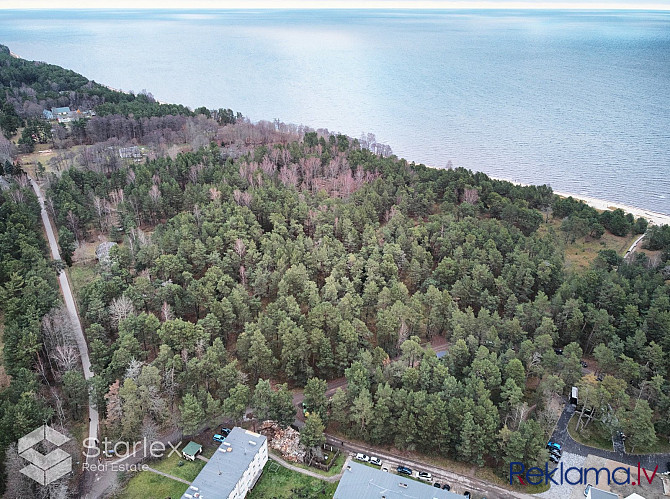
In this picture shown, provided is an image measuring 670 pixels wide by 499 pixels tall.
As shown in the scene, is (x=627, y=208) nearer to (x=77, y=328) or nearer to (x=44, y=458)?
(x=77, y=328)

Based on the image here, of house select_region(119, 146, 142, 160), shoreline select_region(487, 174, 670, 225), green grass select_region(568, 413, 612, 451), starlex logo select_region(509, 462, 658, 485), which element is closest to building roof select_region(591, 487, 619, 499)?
starlex logo select_region(509, 462, 658, 485)


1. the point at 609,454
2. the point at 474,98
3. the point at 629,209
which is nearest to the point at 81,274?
the point at 609,454

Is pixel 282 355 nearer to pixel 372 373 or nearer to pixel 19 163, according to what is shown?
pixel 372 373

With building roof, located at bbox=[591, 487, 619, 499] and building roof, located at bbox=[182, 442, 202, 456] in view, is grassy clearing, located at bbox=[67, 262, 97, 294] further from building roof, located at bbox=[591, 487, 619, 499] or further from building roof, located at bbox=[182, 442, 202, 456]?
building roof, located at bbox=[591, 487, 619, 499]

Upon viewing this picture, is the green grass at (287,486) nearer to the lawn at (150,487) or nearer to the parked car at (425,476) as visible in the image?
the lawn at (150,487)

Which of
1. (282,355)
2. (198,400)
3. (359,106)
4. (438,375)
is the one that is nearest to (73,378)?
(198,400)

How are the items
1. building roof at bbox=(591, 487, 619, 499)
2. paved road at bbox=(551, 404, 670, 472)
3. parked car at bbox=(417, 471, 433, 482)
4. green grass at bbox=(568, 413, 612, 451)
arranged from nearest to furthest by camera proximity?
building roof at bbox=(591, 487, 619, 499), parked car at bbox=(417, 471, 433, 482), paved road at bbox=(551, 404, 670, 472), green grass at bbox=(568, 413, 612, 451)

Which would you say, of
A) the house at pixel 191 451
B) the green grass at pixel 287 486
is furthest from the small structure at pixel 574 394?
the house at pixel 191 451
